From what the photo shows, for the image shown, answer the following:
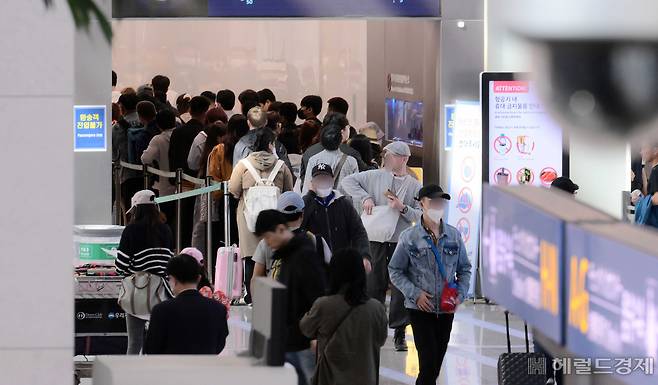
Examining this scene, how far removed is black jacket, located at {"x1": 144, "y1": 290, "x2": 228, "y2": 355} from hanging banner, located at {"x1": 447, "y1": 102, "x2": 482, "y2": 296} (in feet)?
19.1

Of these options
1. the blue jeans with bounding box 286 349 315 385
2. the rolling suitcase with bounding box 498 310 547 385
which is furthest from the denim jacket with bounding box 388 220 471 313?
the blue jeans with bounding box 286 349 315 385

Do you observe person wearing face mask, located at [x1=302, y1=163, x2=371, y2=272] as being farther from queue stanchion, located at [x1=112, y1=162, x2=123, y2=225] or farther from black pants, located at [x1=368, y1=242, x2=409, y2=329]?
queue stanchion, located at [x1=112, y1=162, x2=123, y2=225]

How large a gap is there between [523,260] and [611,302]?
0.26 m

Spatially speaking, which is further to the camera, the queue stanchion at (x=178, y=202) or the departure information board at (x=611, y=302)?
the queue stanchion at (x=178, y=202)

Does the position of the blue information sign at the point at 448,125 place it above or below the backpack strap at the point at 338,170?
above

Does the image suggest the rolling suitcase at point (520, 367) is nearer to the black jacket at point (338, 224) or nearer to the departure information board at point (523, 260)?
the black jacket at point (338, 224)

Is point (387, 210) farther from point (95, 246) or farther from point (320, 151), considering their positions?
point (95, 246)

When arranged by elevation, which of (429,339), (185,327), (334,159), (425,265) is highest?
(334,159)

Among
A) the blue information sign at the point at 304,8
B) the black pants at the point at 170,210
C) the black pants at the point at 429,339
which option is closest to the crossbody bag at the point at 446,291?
the black pants at the point at 429,339

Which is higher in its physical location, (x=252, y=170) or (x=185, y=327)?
(x=252, y=170)

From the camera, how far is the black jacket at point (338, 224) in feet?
28.2

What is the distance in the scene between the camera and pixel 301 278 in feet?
21.7

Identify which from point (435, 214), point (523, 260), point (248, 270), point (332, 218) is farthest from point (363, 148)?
point (523, 260)

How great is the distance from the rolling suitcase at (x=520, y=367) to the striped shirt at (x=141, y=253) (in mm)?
2249
